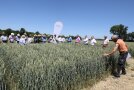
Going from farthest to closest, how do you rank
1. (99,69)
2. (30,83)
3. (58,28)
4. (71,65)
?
1. (58,28)
2. (99,69)
3. (71,65)
4. (30,83)

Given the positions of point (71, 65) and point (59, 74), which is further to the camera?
point (71, 65)

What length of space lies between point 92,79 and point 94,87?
55 cm

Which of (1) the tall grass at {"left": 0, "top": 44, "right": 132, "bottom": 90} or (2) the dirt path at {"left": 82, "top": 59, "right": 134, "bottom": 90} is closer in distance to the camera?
(1) the tall grass at {"left": 0, "top": 44, "right": 132, "bottom": 90}

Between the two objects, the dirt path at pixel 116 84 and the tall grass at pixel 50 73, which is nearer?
the tall grass at pixel 50 73

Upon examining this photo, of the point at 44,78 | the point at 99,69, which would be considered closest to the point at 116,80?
the point at 99,69

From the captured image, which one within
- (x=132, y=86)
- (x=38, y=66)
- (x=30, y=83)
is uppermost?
(x=38, y=66)

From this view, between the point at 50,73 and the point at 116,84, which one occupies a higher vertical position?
the point at 50,73

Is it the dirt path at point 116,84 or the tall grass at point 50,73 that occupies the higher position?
the tall grass at point 50,73

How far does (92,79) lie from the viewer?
963 cm

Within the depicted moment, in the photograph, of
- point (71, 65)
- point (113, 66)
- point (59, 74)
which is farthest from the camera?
point (113, 66)

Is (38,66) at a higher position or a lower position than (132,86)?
higher

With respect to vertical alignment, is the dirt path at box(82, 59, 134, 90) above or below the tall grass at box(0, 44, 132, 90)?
below

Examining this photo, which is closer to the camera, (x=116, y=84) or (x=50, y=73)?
(x=50, y=73)

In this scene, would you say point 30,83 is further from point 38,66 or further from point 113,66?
point 113,66
